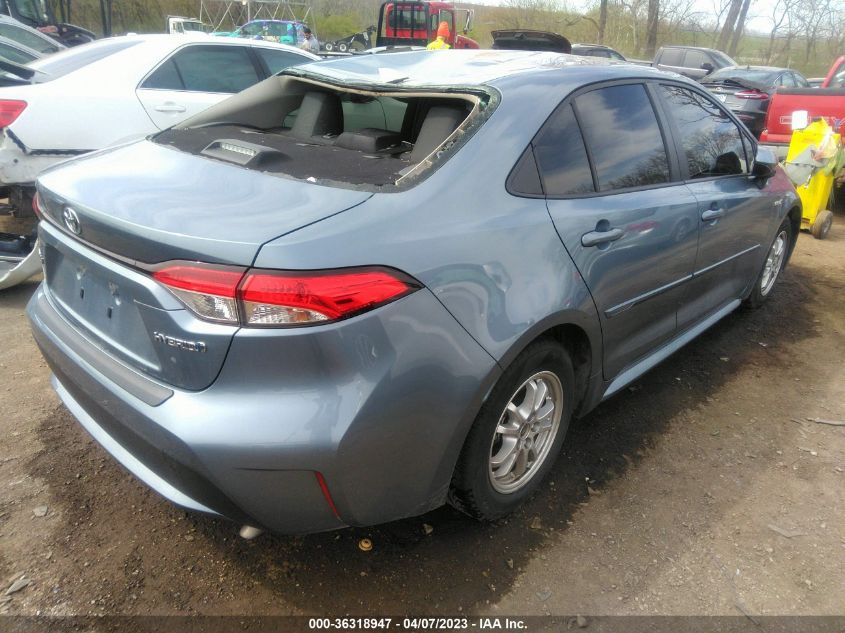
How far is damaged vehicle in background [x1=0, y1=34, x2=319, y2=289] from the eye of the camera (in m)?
4.49

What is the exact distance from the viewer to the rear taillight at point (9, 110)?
4.43m

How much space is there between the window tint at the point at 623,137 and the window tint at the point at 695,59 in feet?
50.5

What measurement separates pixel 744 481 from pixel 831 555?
17.2 inches

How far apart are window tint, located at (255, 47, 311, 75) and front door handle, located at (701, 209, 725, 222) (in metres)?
4.28

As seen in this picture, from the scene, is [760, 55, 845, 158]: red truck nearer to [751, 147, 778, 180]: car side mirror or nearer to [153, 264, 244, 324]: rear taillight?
A: [751, 147, 778, 180]: car side mirror

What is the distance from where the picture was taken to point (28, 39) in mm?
10891

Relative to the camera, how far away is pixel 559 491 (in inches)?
103

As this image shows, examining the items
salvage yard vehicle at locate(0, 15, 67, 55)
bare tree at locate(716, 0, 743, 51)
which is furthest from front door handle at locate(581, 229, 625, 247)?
bare tree at locate(716, 0, 743, 51)

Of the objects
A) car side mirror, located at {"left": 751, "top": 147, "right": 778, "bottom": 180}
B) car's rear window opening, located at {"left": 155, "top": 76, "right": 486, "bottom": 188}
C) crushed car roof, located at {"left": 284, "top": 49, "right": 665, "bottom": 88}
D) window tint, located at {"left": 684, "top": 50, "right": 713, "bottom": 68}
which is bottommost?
window tint, located at {"left": 684, "top": 50, "right": 713, "bottom": 68}

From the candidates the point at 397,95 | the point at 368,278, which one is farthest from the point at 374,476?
the point at 397,95

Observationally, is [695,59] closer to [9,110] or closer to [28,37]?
[28,37]

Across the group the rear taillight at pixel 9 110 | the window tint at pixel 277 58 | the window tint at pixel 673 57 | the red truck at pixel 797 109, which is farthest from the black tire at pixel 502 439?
the window tint at pixel 673 57

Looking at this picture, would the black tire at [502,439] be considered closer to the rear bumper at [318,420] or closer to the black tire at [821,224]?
the rear bumper at [318,420]

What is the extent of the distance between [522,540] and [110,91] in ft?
15.4
